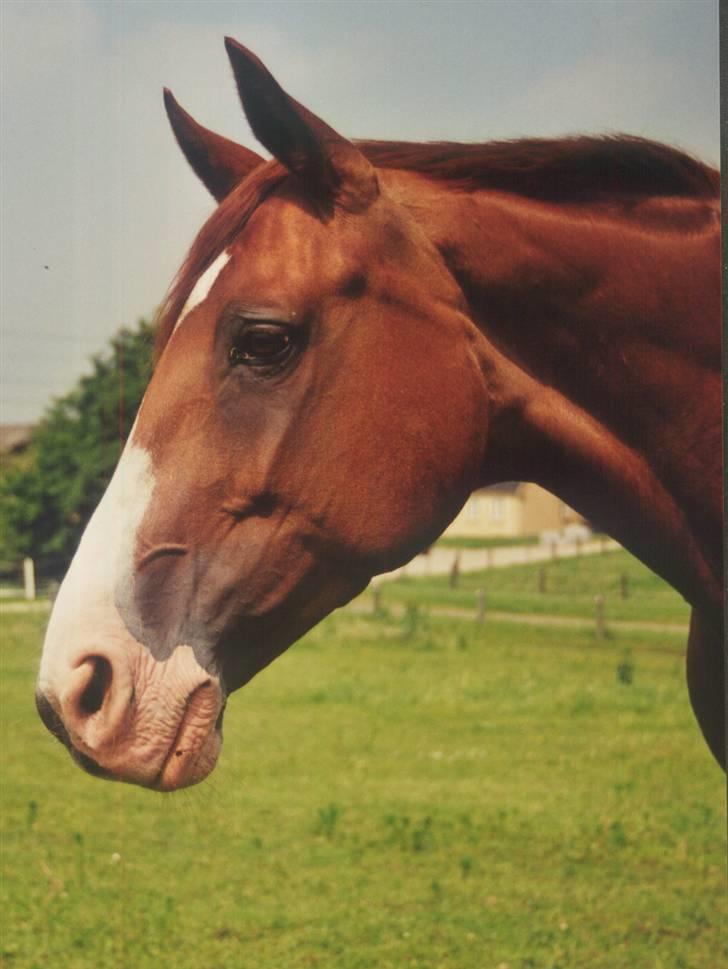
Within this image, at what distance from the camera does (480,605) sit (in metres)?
5.83

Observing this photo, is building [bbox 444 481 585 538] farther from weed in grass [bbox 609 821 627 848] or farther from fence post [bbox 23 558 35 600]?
fence post [bbox 23 558 35 600]

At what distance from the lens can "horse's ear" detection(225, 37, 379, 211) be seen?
4.78 ft

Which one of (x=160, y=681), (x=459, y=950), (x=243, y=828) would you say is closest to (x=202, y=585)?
(x=160, y=681)

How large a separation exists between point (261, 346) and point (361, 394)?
6.3 inches

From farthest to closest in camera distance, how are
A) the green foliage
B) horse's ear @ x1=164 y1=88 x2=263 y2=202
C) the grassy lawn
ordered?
1. the grassy lawn
2. the green foliage
3. horse's ear @ x1=164 y1=88 x2=263 y2=202

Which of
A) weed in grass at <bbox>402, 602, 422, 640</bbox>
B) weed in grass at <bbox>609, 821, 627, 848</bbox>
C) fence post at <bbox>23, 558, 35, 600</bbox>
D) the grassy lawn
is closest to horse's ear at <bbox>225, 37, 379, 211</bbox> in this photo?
fence post at <bbox>23, 558, 35, 600</bbox>

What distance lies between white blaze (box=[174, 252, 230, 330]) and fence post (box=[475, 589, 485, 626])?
159 inches

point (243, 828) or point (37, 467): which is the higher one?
point (37, 467)

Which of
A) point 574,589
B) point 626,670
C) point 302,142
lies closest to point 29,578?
point 302,142

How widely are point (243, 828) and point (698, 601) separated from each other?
286cm

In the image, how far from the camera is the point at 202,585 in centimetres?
150

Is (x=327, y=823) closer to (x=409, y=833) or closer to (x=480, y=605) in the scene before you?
(x=409, y=833)

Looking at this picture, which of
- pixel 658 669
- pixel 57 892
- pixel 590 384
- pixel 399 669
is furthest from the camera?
pixel 399 669

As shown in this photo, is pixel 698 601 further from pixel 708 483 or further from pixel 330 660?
pixel 330 660
